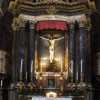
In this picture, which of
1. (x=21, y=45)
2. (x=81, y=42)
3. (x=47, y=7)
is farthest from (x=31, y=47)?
(x=81, y=42)

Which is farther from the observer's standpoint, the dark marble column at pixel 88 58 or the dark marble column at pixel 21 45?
the dark marble column at pixel 21 45

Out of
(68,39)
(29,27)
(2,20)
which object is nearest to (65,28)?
(68,39)

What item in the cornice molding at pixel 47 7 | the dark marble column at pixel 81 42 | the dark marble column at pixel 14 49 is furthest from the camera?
the cornice molding at pixel 47 7

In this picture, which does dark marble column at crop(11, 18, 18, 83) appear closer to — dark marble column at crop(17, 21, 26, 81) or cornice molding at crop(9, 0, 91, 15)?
dark marble column at crop(17, 21, 26, 81)

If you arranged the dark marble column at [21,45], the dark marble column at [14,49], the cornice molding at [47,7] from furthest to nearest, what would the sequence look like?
1. the cornice molding at [47,7]
2. the dark marble column at [14,49]
3. the dark marble column at [21,45]

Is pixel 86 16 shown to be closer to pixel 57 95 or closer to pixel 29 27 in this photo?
pixel 29 27

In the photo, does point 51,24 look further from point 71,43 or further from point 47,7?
point 71,43

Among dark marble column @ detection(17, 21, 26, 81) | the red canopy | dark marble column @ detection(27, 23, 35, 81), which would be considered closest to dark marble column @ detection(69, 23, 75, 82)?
the red canopy

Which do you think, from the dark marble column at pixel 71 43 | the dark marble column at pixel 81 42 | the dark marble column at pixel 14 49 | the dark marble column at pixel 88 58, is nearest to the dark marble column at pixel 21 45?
the dark marble column at pixel 14 49

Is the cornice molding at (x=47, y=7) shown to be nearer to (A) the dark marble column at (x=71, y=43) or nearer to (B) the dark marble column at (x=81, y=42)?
(B) the dark marble column at (x=81, y=42)

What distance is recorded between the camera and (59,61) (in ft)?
79.8

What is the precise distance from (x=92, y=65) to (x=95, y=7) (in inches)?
143

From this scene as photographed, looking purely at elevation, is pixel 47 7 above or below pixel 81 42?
above

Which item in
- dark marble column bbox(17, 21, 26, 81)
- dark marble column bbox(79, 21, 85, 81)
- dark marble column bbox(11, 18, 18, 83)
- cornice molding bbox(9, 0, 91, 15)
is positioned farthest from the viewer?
cornice molding bbox(9, 0, 91, 15)
